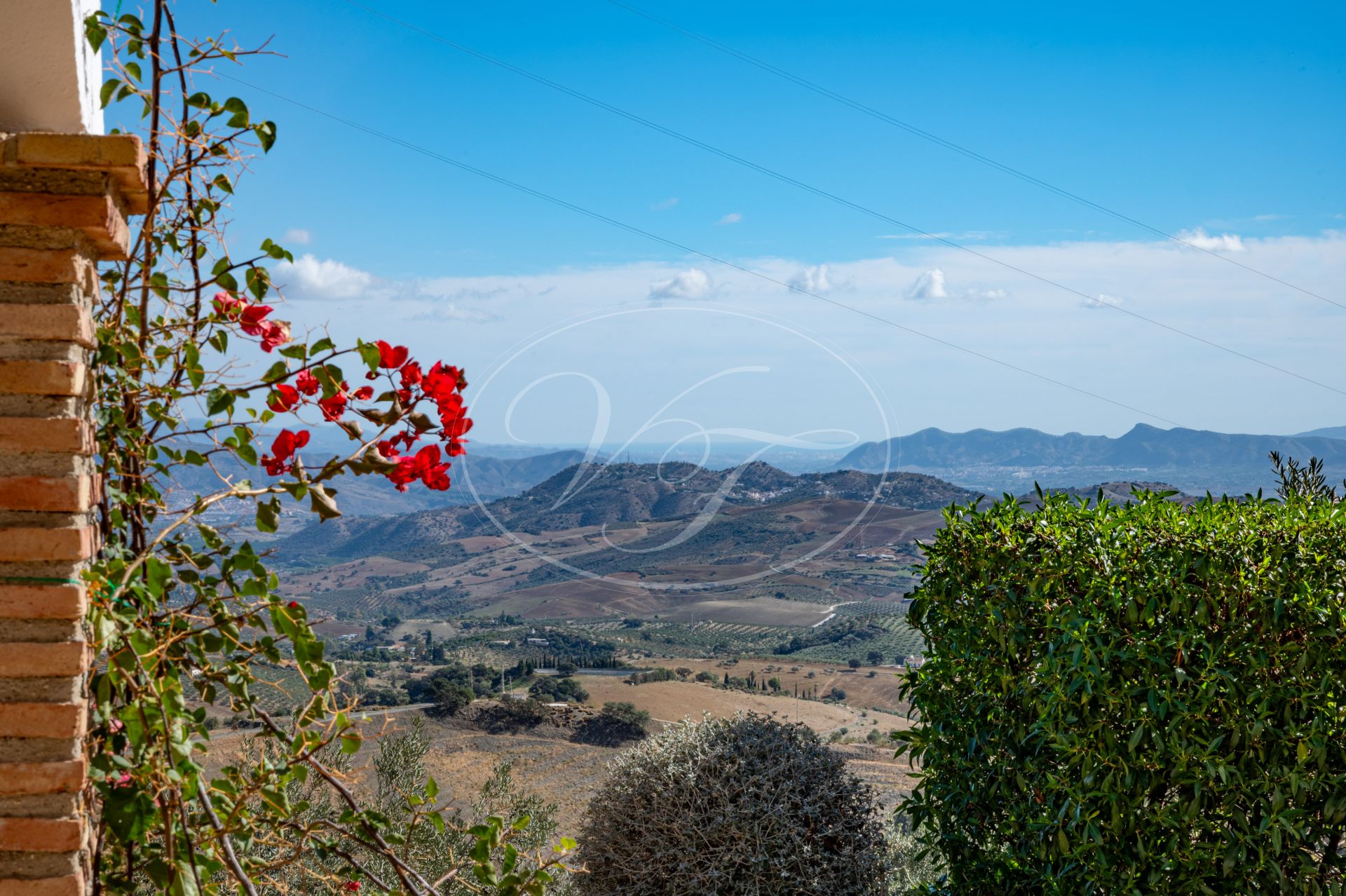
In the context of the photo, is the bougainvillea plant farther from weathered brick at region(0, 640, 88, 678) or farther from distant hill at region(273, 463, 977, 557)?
distant hill at region(273, 463, 977, 557)

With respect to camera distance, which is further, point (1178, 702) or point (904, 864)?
point (904, 864)

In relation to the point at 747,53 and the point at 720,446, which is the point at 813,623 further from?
the point at 747,53

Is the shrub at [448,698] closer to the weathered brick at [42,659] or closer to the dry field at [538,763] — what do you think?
the dry field at [538,763]

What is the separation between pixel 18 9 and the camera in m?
1.63

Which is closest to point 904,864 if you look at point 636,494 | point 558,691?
point 558,691

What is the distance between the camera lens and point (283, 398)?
1868 millimetres

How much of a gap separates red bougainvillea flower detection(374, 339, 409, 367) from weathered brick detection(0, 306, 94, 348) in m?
0.54

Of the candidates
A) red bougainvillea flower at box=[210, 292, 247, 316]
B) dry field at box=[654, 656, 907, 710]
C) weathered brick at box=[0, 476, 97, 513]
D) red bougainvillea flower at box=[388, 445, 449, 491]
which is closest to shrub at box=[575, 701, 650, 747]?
dry field at box=[654, 656, 907, 710]

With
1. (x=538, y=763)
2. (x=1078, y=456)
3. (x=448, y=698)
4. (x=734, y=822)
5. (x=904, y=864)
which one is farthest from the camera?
(x=1078, y=456)

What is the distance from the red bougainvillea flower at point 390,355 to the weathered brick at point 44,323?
54 cm

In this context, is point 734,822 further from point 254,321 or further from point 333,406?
point 254,321

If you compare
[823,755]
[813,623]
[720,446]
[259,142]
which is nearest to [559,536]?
[813,623]

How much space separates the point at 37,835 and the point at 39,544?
0.54 m

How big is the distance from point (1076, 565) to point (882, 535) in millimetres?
27176
